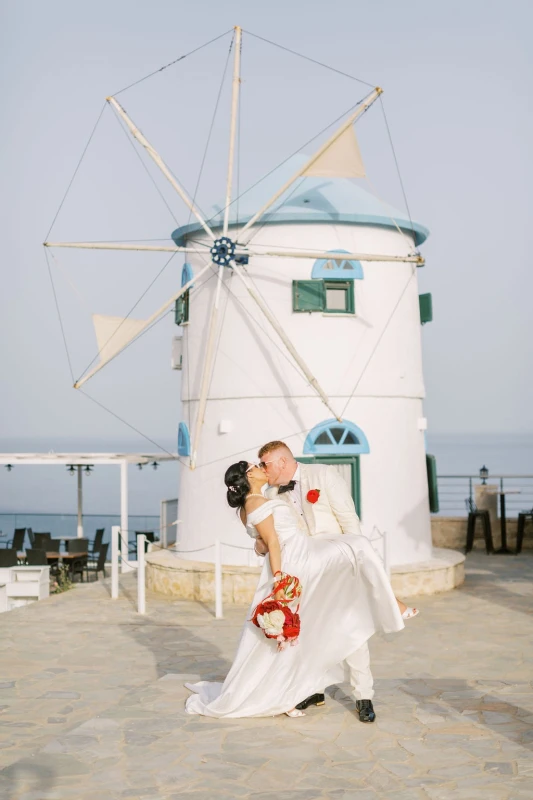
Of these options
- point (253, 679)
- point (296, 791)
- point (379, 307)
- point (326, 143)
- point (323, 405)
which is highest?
point (326, 143)

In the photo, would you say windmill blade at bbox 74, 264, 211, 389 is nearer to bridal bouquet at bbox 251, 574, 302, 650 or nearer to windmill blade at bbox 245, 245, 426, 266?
windmill blade at bbox 245, 245, 426, 266

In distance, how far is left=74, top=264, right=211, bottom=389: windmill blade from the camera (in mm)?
12898

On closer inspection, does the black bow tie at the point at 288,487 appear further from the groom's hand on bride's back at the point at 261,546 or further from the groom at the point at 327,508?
the groom's hand on bride's back at the point at 261,546

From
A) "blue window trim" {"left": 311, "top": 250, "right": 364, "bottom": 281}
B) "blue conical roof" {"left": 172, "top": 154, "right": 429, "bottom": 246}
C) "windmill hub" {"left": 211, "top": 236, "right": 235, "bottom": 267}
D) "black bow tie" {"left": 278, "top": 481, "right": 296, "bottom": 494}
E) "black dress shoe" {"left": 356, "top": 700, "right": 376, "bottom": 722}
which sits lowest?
"black dress shoe" {"left": 356, "top": 700, "right": 376, "bottom": 722}

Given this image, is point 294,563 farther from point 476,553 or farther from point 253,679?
point 476,553

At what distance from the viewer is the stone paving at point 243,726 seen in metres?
5.24

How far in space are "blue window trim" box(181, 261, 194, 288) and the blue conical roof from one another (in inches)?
15.3

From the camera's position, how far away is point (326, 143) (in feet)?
40.0

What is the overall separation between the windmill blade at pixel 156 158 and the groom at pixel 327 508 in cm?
710

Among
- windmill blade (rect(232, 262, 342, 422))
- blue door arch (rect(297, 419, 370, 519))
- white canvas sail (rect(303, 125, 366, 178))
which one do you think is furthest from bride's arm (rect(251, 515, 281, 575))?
white canvas sail (rect(303, 125, 366, 178))

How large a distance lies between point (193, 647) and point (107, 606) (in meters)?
2.98

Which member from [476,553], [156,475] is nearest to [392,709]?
[476,553]

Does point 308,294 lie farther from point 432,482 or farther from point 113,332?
point 432,482

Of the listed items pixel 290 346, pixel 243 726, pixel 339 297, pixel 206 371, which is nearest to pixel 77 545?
pixel 206 371
